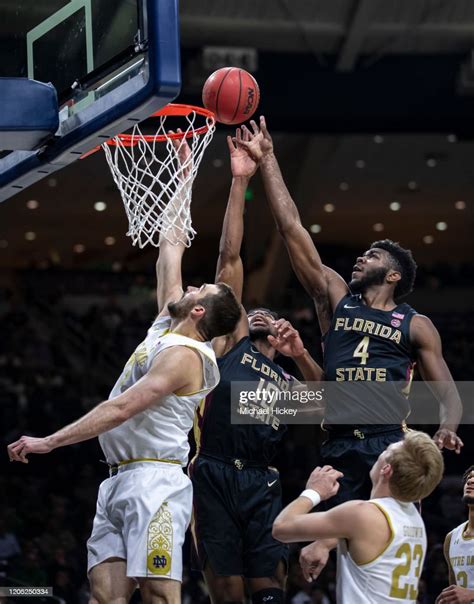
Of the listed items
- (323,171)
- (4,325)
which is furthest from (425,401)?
(4,325)

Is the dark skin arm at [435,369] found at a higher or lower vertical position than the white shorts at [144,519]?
higher

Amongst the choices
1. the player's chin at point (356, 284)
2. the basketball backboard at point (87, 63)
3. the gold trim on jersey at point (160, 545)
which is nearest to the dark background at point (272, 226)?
the player's chin at point (356, 284)

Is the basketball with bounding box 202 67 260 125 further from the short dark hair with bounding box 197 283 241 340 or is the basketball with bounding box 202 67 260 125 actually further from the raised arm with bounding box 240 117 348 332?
the short dark hair with bounding box 197 283 241 340

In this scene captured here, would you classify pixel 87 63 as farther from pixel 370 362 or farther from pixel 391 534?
pixel 391 534

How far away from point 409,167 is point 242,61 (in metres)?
6.69

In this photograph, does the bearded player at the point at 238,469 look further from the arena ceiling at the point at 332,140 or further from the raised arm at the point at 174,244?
the arena ceiling at the point at 332,140

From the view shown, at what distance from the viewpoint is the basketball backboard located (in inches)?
167

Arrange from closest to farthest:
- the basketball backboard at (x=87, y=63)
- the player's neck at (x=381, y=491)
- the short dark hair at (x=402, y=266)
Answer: the player's neck at (x=381, y=491)
the basketball backboard at (x=87, y=63)
the short dark hair at (x=402, y=266)

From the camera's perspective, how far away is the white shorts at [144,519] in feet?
15.2

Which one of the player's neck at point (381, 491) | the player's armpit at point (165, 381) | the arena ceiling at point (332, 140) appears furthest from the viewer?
the arena ceiling at point (332, 140)

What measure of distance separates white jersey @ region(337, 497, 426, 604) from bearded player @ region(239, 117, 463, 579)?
138cm

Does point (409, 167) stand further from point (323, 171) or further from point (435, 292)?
point (435, 292)

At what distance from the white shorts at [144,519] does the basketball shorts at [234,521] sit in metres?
0.81

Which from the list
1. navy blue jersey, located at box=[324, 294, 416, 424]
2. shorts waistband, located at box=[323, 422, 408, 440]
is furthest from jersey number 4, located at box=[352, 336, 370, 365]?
shorts waistband, located at box=[323, 422, 408, 440]
